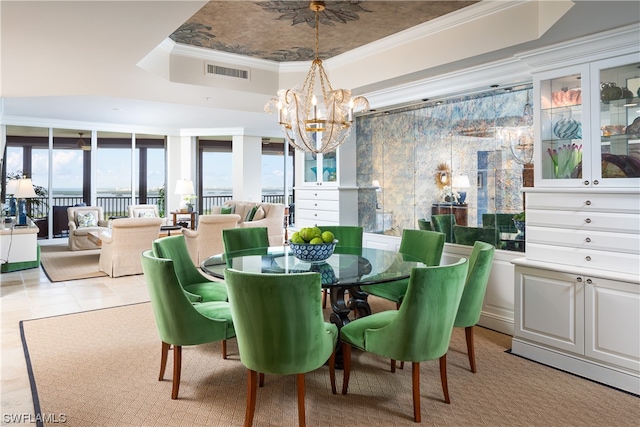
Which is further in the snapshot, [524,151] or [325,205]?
[325,205]

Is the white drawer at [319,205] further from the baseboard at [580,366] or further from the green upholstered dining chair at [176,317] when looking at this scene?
the green upholstered dining chair at [176,317]

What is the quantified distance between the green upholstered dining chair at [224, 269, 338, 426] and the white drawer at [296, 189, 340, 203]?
347cm

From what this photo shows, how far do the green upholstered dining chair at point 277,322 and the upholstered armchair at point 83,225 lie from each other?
7373 mm

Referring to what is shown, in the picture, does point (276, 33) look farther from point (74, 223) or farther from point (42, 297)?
point (74, 223)

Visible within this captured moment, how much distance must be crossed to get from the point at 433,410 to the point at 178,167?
984 centimetres

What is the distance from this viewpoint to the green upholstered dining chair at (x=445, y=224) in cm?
446

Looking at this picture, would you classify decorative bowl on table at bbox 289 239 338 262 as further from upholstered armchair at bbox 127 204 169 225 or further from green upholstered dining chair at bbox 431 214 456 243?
upholstered armchair at bbox 127 204 169 225

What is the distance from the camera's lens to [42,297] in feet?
16.5

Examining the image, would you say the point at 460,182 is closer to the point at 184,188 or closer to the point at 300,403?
the point at 300,403

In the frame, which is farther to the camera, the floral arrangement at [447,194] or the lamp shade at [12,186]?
the lamp shade at [12,186]

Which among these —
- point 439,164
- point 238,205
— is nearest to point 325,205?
point 439,164

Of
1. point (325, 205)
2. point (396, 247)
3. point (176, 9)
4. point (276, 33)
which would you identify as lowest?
point (396, 247)

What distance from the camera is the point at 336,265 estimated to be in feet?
9.95

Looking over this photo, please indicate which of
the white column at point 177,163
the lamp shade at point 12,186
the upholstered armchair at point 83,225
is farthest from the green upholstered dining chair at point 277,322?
the white column at point 177,163
